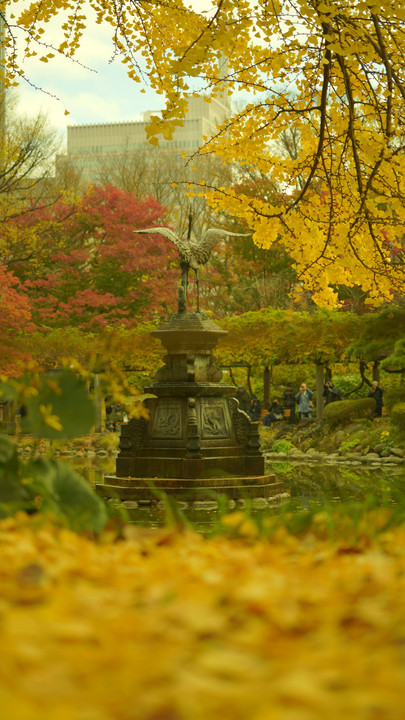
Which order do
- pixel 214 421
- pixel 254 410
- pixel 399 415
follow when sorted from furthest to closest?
pixel 254 410, pixel 399 415, pixel 214 421

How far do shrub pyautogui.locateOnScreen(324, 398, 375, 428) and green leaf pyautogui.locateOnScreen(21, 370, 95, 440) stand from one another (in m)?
18.4

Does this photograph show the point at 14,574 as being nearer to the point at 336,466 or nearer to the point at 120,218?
the point at 336,466

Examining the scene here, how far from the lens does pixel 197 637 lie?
4.66 ft

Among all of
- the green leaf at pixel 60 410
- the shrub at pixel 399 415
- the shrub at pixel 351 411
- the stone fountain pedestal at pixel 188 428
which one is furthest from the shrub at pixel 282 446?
the green leaf at pixel 60 410

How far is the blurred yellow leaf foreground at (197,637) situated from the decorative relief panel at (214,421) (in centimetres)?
917

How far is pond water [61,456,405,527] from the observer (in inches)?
350

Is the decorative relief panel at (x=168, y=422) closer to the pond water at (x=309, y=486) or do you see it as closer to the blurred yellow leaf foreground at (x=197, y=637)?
the pond water at (x=309, y=486)

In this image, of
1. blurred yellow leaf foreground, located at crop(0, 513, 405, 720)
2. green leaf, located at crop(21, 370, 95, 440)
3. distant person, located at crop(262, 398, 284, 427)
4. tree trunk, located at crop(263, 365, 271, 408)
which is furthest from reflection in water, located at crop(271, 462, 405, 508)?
tree trunk, located at crop(263, 365, 271, 408)

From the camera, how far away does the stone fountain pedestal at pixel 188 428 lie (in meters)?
11.0

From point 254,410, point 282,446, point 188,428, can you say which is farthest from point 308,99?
point 254,410

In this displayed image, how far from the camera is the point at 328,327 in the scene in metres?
22.8

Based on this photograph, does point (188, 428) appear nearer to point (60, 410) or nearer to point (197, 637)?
point (60, 410)

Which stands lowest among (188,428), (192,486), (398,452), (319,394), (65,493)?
(398,452)

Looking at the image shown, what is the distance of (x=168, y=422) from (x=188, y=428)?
21.0 inches
